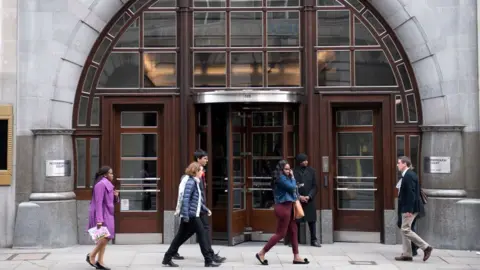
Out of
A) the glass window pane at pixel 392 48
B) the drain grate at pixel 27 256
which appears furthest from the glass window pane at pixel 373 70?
the drain grate at pixel 27 256

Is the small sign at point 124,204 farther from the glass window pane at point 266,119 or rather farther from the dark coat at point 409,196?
the dark coat at point 409,196

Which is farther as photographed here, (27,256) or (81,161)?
(81,161)

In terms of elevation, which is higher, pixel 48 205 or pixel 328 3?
pixel 328 3

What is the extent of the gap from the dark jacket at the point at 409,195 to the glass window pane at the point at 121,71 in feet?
18.9

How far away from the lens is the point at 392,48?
13320mm

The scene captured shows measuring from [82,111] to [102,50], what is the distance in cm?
133

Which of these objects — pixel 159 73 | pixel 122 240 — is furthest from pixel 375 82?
pixel 122 240

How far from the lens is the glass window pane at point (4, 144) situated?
12758mm

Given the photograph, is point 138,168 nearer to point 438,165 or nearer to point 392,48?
A: point 392,48

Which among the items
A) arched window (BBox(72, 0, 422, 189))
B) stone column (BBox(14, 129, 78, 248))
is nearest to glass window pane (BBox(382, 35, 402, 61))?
arched window (BBox(72, 0, 422, 189))

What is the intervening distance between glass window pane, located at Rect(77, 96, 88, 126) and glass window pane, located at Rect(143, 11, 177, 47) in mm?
1688

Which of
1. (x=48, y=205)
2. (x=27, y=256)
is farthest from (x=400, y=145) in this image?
(x=27, y=256)

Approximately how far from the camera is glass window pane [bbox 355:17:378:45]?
13336 millimetres

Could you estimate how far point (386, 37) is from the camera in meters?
13.3
